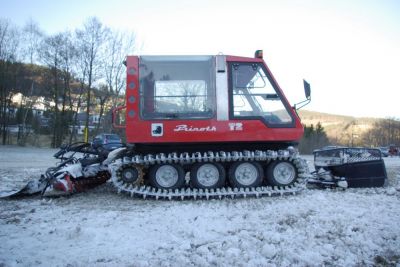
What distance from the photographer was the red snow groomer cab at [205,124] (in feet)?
19.2

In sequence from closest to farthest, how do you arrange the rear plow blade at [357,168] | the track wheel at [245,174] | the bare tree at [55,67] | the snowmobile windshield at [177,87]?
the snowmobile windshield at [177,87] → the track wheel at [245,174] → the rear plow blade at [357,168] → the bare tree at [55,67]

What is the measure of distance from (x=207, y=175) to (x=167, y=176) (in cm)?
75

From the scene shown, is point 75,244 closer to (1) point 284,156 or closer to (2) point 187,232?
(2) point 187,232

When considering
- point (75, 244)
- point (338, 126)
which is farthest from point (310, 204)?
point (338, 126)

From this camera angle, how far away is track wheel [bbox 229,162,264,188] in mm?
6044

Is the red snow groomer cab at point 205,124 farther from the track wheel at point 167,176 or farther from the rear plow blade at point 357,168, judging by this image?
the rear plow blade at point 357,168

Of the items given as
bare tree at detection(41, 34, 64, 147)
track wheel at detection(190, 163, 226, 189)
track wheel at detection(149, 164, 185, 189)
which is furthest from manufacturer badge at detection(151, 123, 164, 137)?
bare tree at detection(41, 34, 64, 147)

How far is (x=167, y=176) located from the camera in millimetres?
6031

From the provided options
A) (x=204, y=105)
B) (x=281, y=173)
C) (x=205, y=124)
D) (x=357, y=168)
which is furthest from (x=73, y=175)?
(x=357, y=168)

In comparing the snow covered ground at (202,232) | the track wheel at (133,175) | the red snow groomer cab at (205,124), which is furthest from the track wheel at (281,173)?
the track wheel at (133,175)

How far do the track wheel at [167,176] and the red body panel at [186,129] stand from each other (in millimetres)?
508

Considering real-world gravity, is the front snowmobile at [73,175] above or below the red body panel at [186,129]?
below

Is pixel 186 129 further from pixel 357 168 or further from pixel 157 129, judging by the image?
pixel 357 168

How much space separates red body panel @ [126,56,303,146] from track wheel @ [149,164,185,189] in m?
0.51
